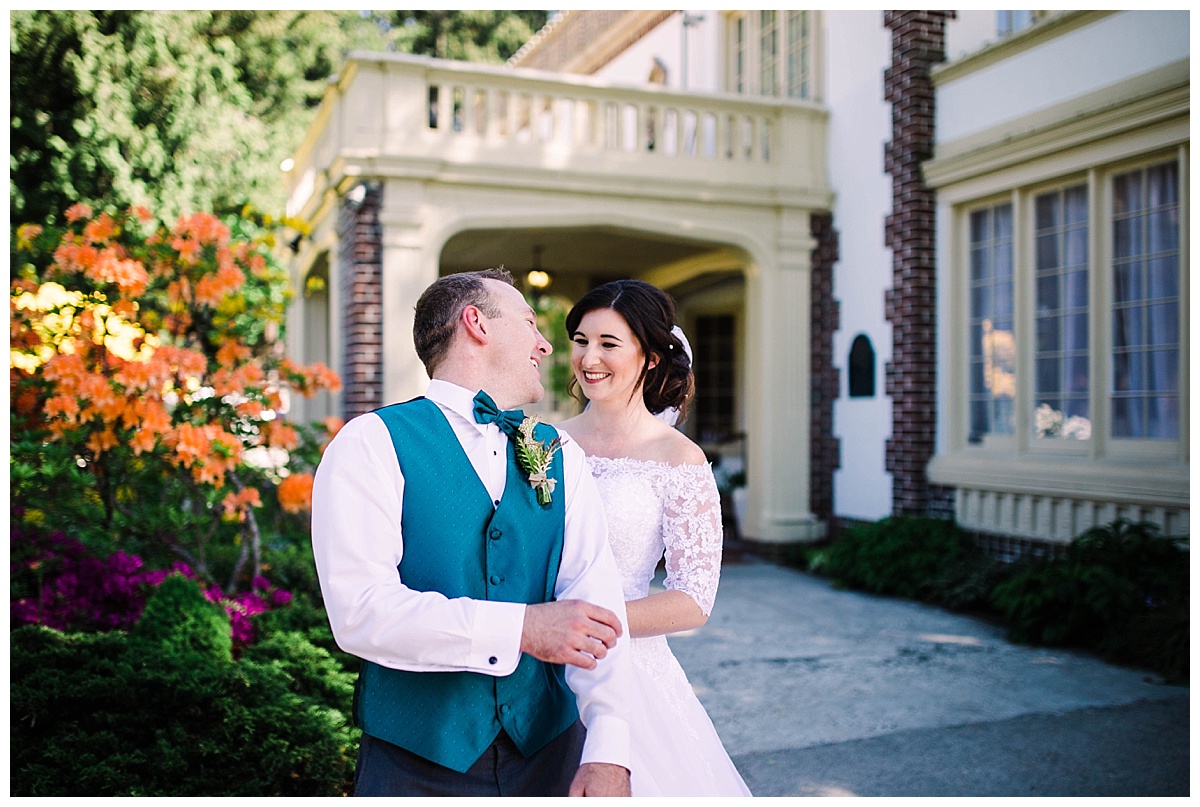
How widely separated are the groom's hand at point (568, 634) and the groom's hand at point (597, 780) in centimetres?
20

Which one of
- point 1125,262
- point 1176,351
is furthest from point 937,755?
point 1125,262

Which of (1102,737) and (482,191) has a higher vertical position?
(482,191)

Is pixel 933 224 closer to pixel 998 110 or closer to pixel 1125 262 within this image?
pixel 998 110

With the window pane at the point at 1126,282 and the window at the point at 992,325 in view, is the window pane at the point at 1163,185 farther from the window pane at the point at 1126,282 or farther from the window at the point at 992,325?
the window at the point at 992,325

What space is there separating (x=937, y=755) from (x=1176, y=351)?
393 cm

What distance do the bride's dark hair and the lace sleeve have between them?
39 centimetres

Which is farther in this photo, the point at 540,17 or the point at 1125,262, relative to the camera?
the point at 540,17

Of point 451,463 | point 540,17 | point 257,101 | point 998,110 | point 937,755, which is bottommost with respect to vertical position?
point 937,755

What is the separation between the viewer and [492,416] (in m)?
1.96

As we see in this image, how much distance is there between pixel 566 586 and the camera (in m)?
1.97

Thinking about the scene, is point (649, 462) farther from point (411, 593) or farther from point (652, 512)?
point (411, 593)

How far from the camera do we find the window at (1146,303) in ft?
21.9

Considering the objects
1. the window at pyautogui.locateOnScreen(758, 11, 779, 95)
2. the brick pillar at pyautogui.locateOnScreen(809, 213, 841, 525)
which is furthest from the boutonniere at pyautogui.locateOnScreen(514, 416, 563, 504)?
the window at pyautogui.locateOnScreen(758, 11, 779, 95)

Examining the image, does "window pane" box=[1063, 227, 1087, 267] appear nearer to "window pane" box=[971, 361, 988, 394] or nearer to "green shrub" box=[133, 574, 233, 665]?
Answer: "window pane" box=[971, 361, 988, 394]
